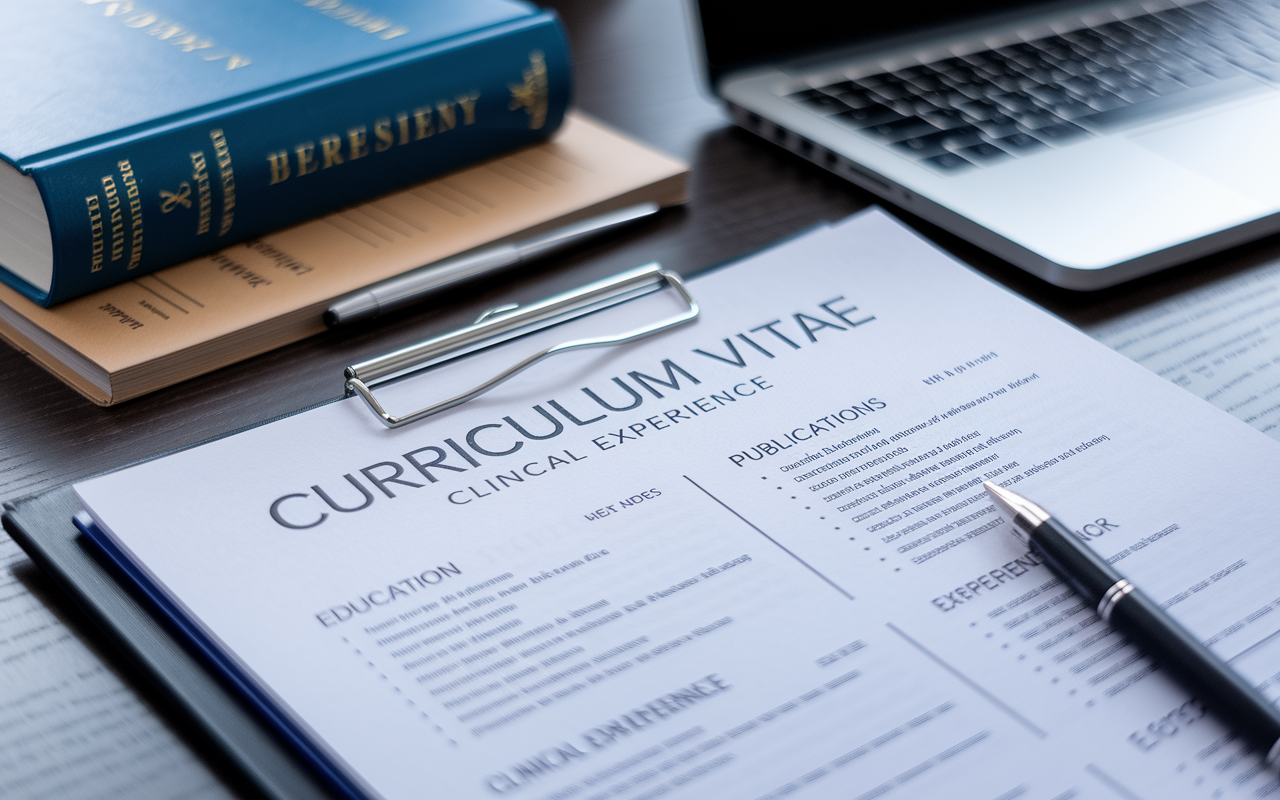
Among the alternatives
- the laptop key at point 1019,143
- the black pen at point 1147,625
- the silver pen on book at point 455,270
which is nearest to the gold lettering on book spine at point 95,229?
the silver pen on book at point 455,270

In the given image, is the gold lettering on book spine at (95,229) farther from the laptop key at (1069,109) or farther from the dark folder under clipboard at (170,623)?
the laptop key at (1069,109)

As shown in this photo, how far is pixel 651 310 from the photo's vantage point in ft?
1.89

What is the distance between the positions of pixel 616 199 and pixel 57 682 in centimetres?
41

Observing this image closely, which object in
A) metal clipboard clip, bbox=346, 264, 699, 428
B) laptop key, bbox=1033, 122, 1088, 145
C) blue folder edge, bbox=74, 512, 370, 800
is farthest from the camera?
laptop key, bbox=1033, 122, 1088, 145

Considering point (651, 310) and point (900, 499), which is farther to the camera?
point (651, 310)

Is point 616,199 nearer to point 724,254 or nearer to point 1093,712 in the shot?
point 724,254

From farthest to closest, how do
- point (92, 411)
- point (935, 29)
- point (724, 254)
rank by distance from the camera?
point (935, 29)
point (724, 254)
point (92, 411)

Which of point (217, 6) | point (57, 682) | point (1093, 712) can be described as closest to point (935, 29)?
point (217, 6)

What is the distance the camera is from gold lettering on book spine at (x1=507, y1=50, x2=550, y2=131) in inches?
26.9

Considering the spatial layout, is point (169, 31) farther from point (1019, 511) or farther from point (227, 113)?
point (1019, 511)

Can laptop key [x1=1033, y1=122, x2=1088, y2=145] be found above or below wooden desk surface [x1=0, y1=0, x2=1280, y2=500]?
above

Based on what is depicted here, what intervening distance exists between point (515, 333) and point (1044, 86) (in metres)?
0.47

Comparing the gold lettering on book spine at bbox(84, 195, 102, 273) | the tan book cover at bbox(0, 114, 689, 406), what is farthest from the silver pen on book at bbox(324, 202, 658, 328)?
the gold lettering on book spine at bbox(84, 195, 102, 273)

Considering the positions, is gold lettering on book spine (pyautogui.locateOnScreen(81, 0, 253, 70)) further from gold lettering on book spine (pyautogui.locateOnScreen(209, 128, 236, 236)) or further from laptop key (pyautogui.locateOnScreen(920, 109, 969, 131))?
laptop key (pyautogui.locateOnScreen(920, 109, 969, 131))
